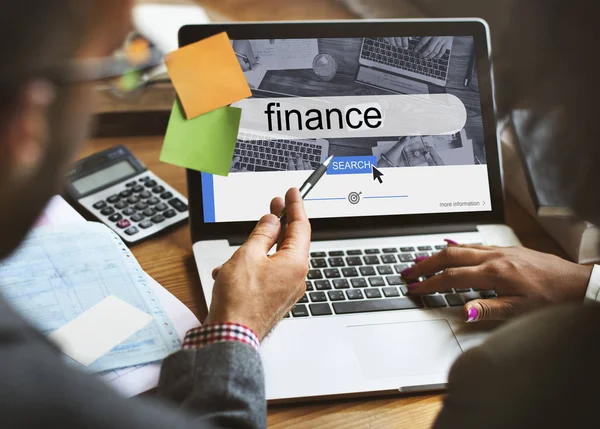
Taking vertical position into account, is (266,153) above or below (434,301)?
above

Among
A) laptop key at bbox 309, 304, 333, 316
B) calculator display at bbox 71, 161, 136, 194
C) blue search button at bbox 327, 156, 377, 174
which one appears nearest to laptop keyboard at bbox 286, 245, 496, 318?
laptop key at bbox 309, 304, 333, 316

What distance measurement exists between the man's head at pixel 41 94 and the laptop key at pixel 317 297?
41cm

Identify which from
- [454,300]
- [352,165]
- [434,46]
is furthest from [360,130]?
[454,300]

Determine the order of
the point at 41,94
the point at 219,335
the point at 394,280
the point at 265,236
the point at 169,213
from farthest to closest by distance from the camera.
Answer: the point at 169,213 < the point at 394,280 < the point at 265,236 < the point at 219,335 < the point at 41,94

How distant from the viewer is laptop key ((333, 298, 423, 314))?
82 cm

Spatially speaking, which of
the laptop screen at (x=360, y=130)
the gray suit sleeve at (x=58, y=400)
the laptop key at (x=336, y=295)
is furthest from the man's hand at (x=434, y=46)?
the gray suit sleeve at (x=58, y=400)

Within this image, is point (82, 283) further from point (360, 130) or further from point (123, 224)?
point (360, 130)

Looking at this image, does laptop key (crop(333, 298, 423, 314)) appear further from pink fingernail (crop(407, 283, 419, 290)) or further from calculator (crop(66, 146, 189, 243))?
calculator (crop(66, 146, 189, 243))

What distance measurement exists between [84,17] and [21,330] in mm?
208

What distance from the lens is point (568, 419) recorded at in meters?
0.49

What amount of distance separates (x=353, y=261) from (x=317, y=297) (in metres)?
0.09

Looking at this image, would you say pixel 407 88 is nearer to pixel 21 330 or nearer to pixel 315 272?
pixel 315 272

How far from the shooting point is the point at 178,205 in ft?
3.24

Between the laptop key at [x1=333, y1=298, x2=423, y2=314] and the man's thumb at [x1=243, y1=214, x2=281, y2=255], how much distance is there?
12cm
